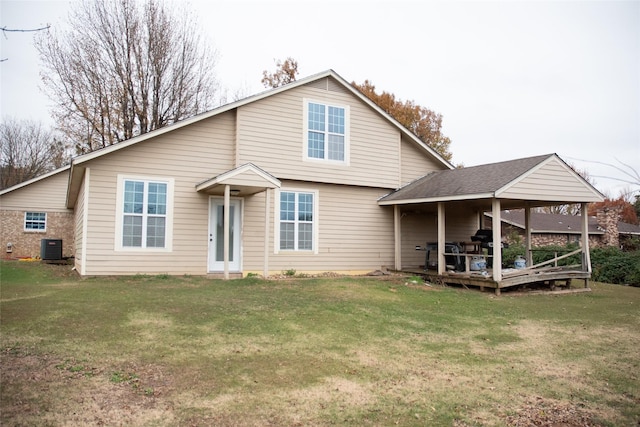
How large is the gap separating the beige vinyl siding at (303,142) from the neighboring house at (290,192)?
3 cm

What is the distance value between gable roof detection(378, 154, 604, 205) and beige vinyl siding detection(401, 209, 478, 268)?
67.1 inches

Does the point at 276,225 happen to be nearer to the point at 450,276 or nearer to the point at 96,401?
the point at 450,276

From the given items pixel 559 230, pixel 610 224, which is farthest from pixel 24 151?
pixel 610 224

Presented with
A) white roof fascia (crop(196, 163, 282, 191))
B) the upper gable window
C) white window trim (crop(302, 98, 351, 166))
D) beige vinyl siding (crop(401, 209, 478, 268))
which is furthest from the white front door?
beige vinyl siding (crop(401, 209, 478, 268))

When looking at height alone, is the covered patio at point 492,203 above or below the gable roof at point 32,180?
below

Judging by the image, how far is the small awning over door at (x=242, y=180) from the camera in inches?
453

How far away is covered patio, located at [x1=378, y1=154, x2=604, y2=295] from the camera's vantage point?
460 inches

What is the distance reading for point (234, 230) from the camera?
13.4m

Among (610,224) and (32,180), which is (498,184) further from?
(32,180)

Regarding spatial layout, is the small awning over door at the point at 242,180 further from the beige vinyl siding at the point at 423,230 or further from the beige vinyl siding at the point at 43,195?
the beige vinyl siding at the point at 43,195

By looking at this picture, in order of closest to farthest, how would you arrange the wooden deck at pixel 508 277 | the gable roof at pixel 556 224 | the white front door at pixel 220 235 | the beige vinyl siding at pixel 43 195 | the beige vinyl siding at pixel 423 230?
the wooden deck at pixel 508 277 < the white front door at pixel 220 235 < the beige vinyl siding at pixel 423 230 < the beige vinyl siding at pixel 43 195 < the gable roof at pixel 556 224

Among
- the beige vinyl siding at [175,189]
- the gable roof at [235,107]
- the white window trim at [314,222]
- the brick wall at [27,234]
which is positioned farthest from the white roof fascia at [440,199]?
the brick wall at [27,234]

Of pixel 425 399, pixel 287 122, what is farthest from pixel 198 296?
pixel 287 122

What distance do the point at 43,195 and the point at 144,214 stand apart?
1348cm
